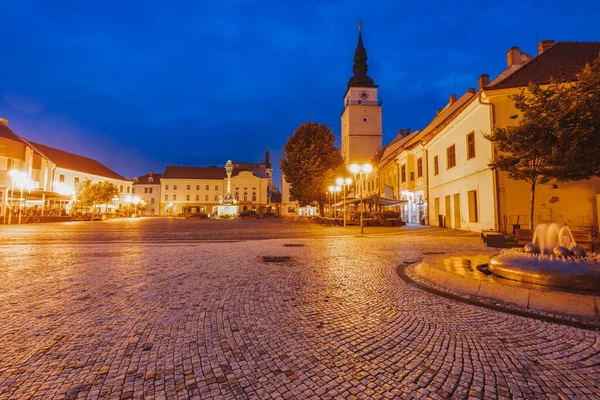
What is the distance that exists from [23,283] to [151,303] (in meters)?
3.14

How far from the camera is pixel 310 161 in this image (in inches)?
1372

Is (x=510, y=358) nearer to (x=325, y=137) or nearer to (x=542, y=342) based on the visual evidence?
(x=542, y=342)

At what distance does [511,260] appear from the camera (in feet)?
17.9

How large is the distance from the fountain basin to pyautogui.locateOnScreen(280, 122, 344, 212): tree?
98.1ft

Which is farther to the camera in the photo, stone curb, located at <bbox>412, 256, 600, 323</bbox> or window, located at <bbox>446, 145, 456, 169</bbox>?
window, located at <bbox>446, 145, 456, 169</bbox>

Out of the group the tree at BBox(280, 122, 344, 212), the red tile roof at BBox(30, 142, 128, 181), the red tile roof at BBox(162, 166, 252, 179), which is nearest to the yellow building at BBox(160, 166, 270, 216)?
the red tile roof at BBox(162, 166, 252, 179)

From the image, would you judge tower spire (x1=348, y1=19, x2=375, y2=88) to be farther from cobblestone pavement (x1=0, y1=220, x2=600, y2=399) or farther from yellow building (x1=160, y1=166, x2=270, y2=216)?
cobblestone pavement (x1=0, y1=220, x2=600, y2=399)

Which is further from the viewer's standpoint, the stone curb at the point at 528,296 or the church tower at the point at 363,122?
the church tower at the point at 363,122

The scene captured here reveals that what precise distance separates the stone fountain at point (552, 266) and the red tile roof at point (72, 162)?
61591 millimetres

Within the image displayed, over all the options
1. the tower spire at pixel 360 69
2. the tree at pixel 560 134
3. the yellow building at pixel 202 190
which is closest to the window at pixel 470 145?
the tree at pixel 560 134

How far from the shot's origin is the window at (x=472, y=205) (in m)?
18.2

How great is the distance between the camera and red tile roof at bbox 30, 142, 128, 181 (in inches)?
2044

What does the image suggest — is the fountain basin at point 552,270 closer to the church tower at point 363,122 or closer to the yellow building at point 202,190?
the church tower at point 363,122

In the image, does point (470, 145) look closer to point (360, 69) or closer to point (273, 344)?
point (273, 344)
